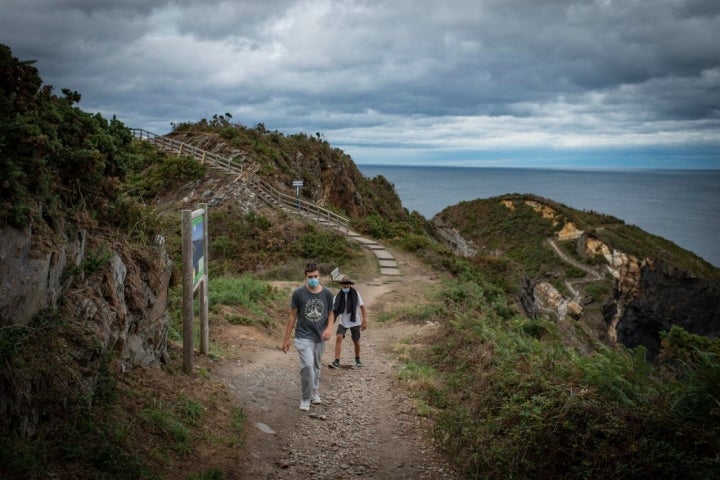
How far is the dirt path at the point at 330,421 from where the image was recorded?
6.46 m

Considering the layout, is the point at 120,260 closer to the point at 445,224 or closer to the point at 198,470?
the point at 198,470

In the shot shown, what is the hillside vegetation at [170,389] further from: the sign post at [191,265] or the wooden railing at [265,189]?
the wooden railing at [265,189]

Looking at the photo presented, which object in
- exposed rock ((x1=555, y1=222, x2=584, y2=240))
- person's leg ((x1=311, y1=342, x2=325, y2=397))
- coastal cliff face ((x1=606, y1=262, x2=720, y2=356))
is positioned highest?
person's leg ((x1=311, y1=342, x2=325, y2=397))

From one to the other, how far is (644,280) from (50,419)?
Answer: 66613mm

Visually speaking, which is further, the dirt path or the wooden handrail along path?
the wooden handrail along path

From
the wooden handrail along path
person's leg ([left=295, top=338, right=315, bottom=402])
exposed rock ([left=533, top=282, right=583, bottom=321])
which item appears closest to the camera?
person's leg ([left=295, top=338, right=315, bottom=402])

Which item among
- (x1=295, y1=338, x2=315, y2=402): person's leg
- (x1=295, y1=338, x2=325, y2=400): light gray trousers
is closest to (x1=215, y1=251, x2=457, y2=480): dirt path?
(x1=295, y1=338, x2=325, y2=400): light gray trousers

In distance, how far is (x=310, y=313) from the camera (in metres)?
7.96

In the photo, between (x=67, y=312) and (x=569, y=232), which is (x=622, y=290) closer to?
(x=569, y=232)

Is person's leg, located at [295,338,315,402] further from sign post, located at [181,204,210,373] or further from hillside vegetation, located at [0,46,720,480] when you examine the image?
sign post, located at [181,204,210,373]

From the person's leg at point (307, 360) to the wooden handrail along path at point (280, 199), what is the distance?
52.1ft

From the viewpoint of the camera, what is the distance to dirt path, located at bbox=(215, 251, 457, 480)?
6461 millimetres

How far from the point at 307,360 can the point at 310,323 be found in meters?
0.54

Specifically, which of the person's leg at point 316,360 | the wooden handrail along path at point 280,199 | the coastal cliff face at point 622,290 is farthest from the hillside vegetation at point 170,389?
the coastal cliff face at point 622,290
